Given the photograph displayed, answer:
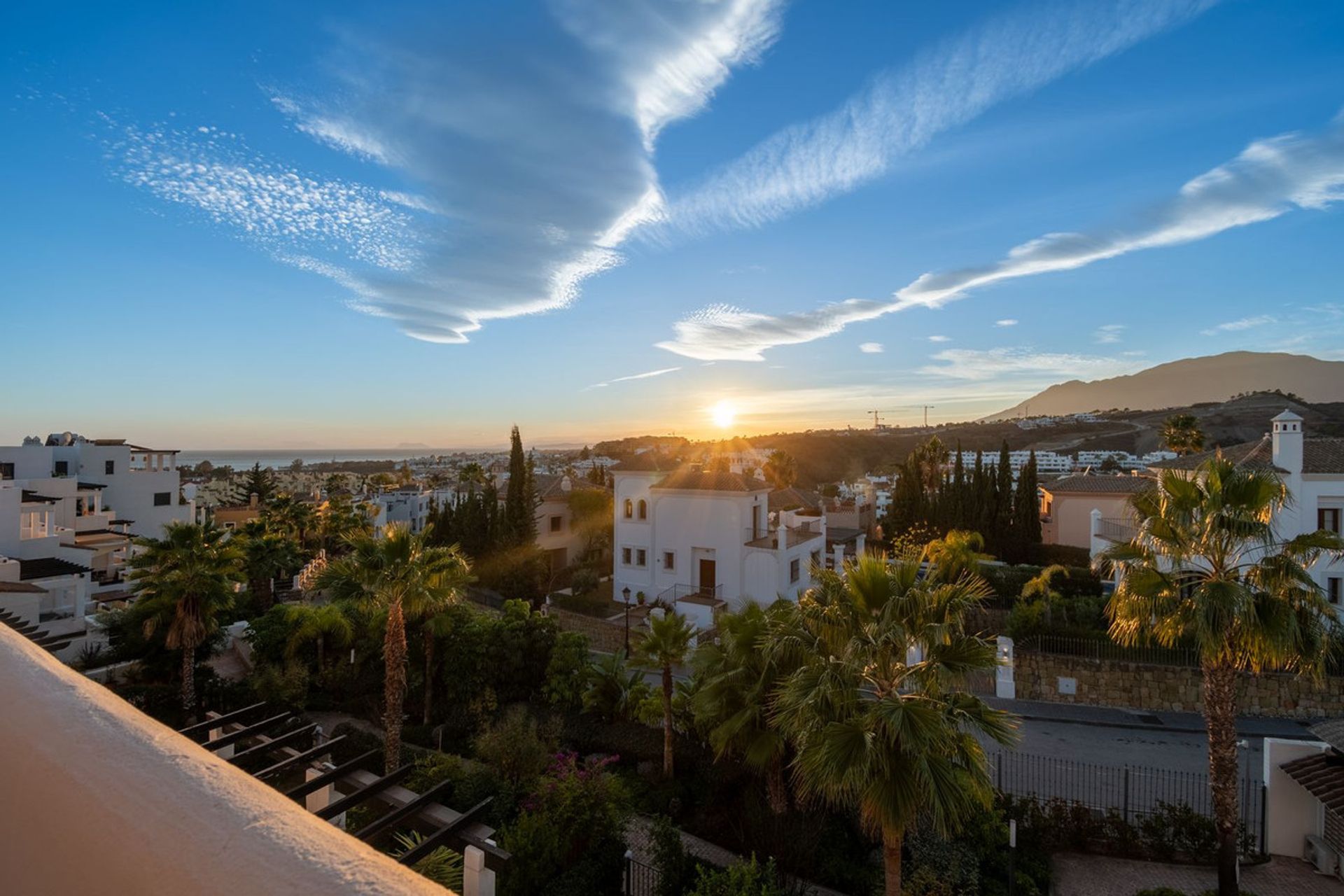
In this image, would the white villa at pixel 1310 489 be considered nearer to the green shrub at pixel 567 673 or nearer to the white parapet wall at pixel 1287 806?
the white parapet wall at pixel 1287 806

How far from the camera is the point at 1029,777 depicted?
551 inches

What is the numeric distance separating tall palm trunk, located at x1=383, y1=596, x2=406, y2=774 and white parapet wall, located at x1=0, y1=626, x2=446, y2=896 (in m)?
12.9

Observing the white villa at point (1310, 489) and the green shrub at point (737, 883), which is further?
the white villa at point (1310, 489)

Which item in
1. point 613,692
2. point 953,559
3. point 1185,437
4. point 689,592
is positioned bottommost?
point 689,592

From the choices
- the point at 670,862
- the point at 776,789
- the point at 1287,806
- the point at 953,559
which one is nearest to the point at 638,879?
the point at 670,862

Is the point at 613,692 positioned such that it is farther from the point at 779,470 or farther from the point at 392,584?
the point at 779,470

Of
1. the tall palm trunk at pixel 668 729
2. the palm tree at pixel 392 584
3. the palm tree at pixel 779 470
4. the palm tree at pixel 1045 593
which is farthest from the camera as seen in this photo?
the palm tree at pixel 779 470

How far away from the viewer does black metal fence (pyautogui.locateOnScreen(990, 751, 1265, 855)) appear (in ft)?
40.2

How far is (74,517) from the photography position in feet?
107

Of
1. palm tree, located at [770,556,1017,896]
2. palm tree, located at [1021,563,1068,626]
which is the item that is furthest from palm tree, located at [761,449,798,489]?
palm tree, located at [770,556,1017,896]

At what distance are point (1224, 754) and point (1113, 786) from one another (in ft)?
16.4

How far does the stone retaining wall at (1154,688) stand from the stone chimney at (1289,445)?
649 cm

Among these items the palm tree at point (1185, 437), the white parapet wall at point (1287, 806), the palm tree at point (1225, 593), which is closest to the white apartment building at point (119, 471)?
the palm tree at point (1225, 593)

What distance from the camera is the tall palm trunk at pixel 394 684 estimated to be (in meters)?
13.2
